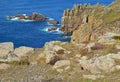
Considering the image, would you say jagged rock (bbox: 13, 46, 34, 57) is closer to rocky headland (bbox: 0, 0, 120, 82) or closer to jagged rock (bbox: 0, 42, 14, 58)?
rocky headland (bbox: 0, 0, 120, 82)

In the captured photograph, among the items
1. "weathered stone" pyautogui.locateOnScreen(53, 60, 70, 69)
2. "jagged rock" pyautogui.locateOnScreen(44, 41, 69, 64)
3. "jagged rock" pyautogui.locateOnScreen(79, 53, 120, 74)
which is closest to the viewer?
"jagged rock" pyautogui.locateOnScreen(79, 53, 120, 74)

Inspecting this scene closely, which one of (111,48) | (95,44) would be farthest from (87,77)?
(95,44)

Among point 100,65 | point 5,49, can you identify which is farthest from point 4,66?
point 100,65

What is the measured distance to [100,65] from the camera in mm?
36844

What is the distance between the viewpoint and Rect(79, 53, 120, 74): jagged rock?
36.6 metres

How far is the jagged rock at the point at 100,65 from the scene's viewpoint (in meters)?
36.6

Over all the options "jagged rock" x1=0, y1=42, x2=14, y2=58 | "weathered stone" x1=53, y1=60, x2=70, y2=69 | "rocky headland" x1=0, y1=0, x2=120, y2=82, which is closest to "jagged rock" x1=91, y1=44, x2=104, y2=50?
"rocky headland" x1=0, y1=0, x2=120, y2=82

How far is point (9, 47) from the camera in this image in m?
49.9

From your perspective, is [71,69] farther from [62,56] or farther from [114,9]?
[114,9]

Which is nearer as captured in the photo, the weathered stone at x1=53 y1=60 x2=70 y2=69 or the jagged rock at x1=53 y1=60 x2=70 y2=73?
the jagged rock at x1=53 y1=60 x2=70 y2=73

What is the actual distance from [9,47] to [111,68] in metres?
16.7

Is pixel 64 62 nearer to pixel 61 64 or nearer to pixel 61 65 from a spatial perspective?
pixel 61 64

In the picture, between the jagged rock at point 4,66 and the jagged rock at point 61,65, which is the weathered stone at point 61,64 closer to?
the jagged rock at point 61,65

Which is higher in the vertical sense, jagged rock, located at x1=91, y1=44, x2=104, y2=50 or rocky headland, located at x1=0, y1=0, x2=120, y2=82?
jagged rock, located at x1=91, y1=44, x2=104, y2=50
